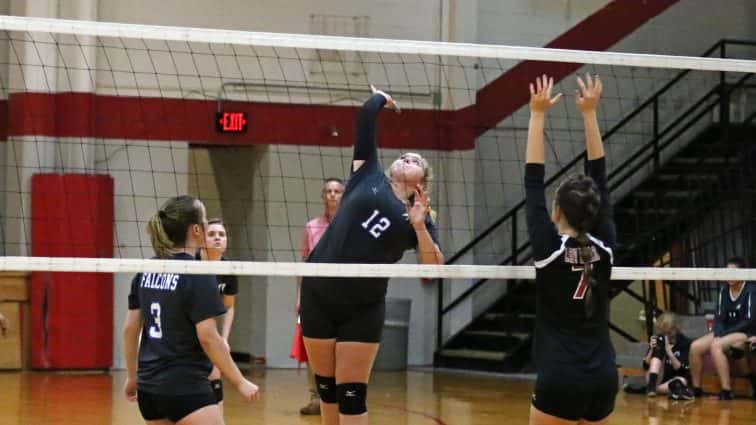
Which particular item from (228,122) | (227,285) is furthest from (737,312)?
(227,285)

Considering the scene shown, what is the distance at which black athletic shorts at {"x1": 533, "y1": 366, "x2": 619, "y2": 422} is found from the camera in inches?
183

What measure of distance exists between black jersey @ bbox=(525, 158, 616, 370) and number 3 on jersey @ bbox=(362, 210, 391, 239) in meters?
1.32

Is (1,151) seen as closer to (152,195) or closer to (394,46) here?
(152,195)

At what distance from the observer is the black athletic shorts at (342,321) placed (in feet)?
19.5

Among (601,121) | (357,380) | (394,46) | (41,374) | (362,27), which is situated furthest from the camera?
(601,121)

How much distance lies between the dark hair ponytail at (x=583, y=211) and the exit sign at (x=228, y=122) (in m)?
9.89

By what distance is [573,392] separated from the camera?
4.64 meters

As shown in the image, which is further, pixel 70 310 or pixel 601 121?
pixel 601 121

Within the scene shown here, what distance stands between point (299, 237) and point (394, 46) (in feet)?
27.8

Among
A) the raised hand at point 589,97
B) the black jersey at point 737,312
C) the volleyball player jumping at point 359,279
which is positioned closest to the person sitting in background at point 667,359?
the black jersey at point 737,312

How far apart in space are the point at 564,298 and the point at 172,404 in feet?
4.94

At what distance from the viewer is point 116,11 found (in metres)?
14.3

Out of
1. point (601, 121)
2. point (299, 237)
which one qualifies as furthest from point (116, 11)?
point (601, 121)

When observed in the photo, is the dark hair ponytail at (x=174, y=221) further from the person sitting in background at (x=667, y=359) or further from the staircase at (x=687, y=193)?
the staircase at (x=687, y=193)
